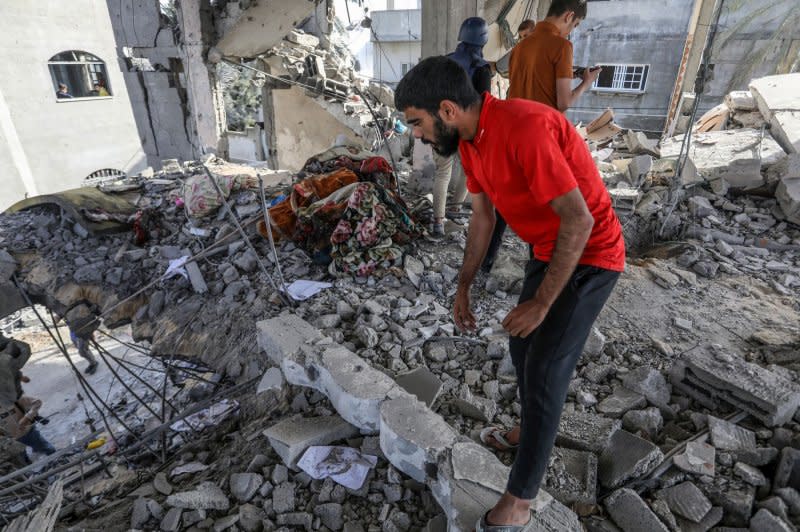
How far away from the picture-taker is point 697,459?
1.89 m

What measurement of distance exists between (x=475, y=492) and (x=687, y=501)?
832 mm

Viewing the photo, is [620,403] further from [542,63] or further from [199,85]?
[199,85]

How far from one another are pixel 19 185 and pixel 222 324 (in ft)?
39.0

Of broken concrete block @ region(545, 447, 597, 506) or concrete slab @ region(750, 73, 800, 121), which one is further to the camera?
concrete slab @ region(750, 73, 800, 121)

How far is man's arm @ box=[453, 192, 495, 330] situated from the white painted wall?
14.0 meters

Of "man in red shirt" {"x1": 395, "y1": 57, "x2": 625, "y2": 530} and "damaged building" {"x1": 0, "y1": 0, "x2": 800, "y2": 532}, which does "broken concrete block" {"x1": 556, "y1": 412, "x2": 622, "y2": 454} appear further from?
"man in red shirt" {"x1": 395, "y1": 57, "x2": 625, "y2": 530}

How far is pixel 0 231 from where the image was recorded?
18.7ft

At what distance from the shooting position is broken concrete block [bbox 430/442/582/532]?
1.65 metres

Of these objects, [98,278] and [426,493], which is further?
[98,278]

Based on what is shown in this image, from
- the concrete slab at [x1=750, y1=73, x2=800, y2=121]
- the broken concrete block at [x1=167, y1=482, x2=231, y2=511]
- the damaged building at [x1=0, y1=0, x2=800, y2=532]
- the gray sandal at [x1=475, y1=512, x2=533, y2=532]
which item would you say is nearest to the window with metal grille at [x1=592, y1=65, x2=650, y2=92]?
the damaged building at [x1=0, y1=0, x2=800, y2=532]

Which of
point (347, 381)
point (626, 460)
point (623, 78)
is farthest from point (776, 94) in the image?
point (623, 78)

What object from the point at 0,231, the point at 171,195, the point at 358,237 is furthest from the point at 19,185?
the point at 358,237

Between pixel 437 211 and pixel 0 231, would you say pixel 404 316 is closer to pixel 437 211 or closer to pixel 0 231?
pixel 437 211

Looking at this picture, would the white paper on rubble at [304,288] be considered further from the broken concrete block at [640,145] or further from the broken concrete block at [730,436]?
the broken concrete block at [640,145]
